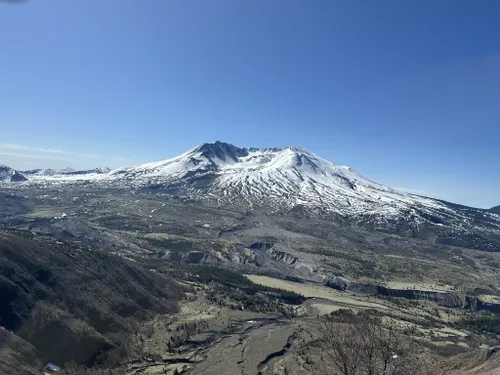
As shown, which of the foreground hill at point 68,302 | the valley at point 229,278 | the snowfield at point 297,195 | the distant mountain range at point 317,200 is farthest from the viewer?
the snowfield at point 297,195

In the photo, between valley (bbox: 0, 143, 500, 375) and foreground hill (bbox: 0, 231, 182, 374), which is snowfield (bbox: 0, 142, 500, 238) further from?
foreground hill (bbox: 0, 231, 182, 374)

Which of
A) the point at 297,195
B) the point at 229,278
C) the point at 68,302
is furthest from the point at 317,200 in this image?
the point at 68,302

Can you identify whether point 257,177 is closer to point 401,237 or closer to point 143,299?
point 401,237

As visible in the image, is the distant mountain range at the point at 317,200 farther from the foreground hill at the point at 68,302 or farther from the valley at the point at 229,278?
the foreground hill at the point at 68,302

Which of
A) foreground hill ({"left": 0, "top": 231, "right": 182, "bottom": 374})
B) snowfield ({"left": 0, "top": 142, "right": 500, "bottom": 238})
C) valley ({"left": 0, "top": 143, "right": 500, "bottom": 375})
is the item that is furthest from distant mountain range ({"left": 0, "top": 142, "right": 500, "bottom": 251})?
foreground hill ({"left": 0, "top": 231, "right": 182, "bottom": 374})

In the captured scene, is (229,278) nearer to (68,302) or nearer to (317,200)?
(68,302)

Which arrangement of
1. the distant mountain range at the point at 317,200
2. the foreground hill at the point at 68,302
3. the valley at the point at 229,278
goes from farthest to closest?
the distant mountain range at the point at 317,200 → the valley at the point at 229,278 → the foreground hill at the point at 68,302

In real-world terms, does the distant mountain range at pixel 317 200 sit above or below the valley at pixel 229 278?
above

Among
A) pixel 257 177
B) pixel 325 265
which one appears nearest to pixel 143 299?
pixel 325 265

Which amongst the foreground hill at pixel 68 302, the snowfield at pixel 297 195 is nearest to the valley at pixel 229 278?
the foreground hill at pixel 68 302
